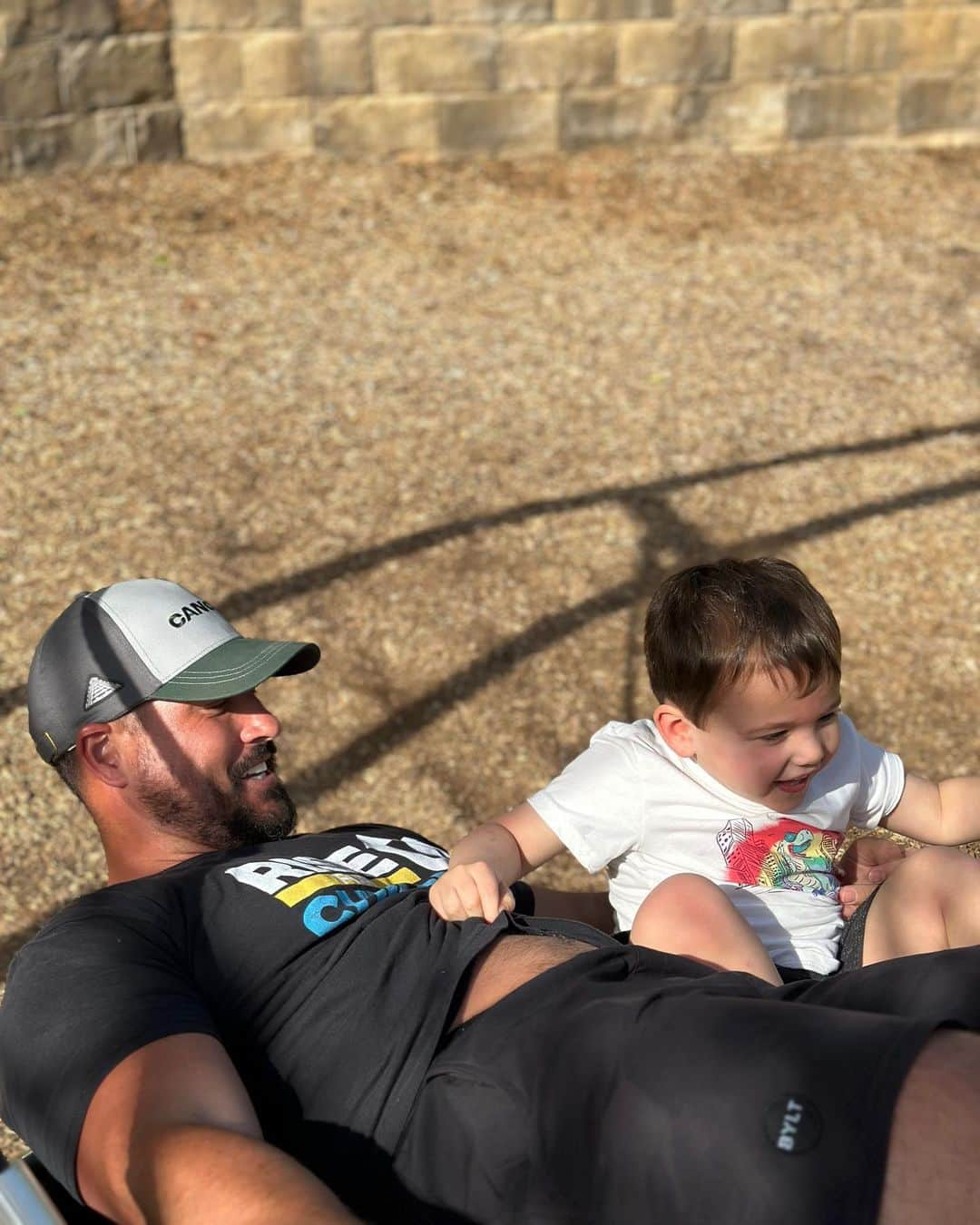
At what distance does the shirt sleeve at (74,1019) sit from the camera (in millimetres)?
1848

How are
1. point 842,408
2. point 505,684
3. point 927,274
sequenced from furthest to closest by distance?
point 927,274
point 842,408
point 505,684

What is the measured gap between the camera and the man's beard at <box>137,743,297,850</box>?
8.06ft

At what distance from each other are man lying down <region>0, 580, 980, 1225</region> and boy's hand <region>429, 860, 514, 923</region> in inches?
1.2

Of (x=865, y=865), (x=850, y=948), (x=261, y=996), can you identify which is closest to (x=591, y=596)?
(x=865, y=865)

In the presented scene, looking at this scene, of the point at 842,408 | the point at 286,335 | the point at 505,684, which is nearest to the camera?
the point at 505,684

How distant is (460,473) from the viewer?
17.8 ft

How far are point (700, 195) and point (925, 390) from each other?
84.9 inches

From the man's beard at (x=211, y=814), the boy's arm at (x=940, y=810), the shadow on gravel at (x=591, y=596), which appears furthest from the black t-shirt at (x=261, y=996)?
the shadow on gravel at (x=591, y=596)

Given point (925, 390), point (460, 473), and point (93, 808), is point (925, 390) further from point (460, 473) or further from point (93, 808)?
point (93, 808)

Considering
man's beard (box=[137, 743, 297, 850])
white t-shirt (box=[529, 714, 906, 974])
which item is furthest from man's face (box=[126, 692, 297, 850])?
white t-shirt (box=[529, 714, 906, 974])

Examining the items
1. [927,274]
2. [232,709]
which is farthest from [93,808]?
[927,274]

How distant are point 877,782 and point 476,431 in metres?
3.41

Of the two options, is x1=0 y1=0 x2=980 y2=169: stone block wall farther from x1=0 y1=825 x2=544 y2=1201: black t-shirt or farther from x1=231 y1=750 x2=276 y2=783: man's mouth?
x1=0 y1=825 x2=544 y2=1201: black t-shirt

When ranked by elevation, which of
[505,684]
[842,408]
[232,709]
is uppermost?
[232,709]
